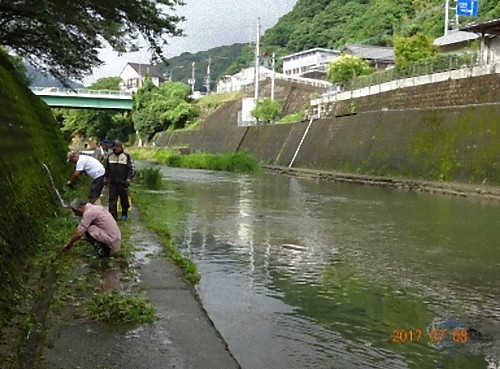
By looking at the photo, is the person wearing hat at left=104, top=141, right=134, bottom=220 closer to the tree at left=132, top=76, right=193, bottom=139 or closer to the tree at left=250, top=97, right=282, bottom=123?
the tree at left=250, top=97, right=282, bottom=123

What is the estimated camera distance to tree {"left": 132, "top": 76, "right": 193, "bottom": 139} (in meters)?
70.2

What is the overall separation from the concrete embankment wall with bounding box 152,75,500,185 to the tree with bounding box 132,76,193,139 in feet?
102

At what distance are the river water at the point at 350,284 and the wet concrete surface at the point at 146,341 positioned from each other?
326 mm

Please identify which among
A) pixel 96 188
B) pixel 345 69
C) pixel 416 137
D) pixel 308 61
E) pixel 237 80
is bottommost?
pixel 96 188

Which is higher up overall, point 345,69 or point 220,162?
point 345,69

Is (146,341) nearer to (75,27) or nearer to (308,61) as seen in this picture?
(75,27)

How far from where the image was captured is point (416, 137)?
83.5 ft

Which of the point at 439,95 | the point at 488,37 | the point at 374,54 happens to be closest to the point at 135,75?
the point at 374,54

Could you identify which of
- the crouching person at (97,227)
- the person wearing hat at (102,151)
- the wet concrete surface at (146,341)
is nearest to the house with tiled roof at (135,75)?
the person wearing hat at (102,151)

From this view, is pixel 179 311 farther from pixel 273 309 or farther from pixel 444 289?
pixel 444 289

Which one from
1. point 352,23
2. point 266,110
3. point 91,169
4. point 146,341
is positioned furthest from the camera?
point 352,23

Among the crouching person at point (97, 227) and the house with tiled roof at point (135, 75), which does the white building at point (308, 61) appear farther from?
Answer: the crouching person at point (97, 227)

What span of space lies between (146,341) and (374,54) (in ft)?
191

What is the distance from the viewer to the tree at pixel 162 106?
70.2 meters
